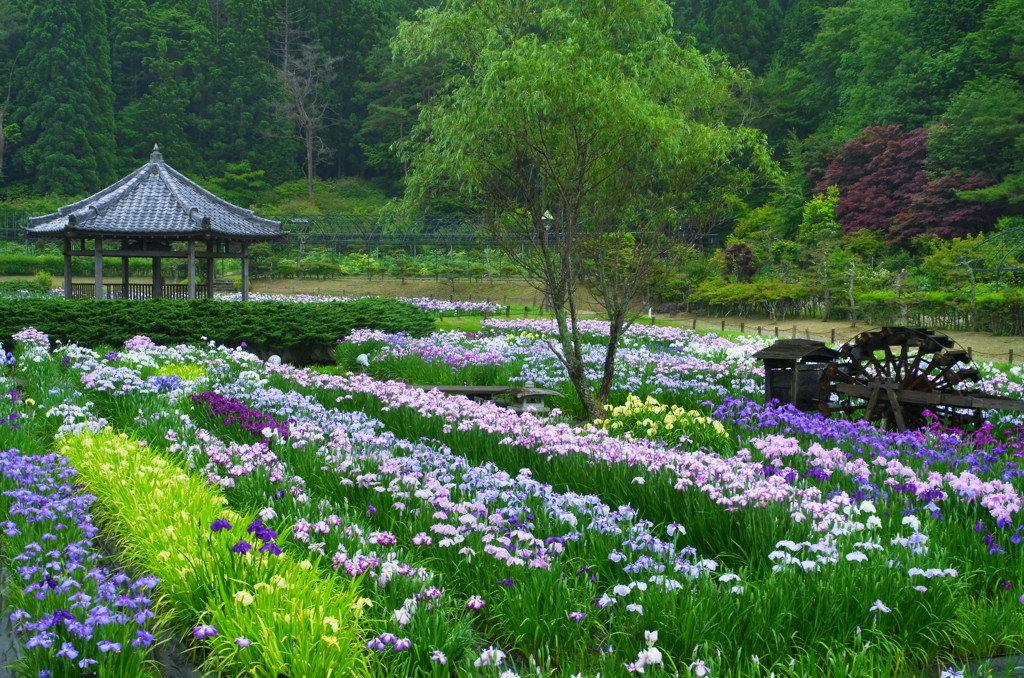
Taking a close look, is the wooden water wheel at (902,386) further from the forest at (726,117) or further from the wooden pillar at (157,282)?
the wooden pillar at (157,282)

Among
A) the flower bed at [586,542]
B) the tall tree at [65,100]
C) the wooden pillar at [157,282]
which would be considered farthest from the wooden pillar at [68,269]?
the tall tree at [65,100]

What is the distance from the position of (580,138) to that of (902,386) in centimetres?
528

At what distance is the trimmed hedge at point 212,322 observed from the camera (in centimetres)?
1641

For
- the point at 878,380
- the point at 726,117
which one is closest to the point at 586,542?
the point at 878,380

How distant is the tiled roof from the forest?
5.51 metres

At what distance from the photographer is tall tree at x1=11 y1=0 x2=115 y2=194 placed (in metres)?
59.3

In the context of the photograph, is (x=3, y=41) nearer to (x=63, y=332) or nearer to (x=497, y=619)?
(x=63, y=332)

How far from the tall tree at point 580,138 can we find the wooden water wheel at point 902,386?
2966mm

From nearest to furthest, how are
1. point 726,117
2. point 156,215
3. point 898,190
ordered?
point 156,215
point 726,117
point 898,190

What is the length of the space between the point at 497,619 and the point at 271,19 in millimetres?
80715

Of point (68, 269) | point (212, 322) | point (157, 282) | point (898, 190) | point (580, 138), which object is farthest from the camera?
point (898, 190)

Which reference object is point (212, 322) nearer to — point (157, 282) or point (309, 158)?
point (157, 282)

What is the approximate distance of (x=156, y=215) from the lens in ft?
73.9

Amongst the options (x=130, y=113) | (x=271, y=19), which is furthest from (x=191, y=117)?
(x=271, y=19)
